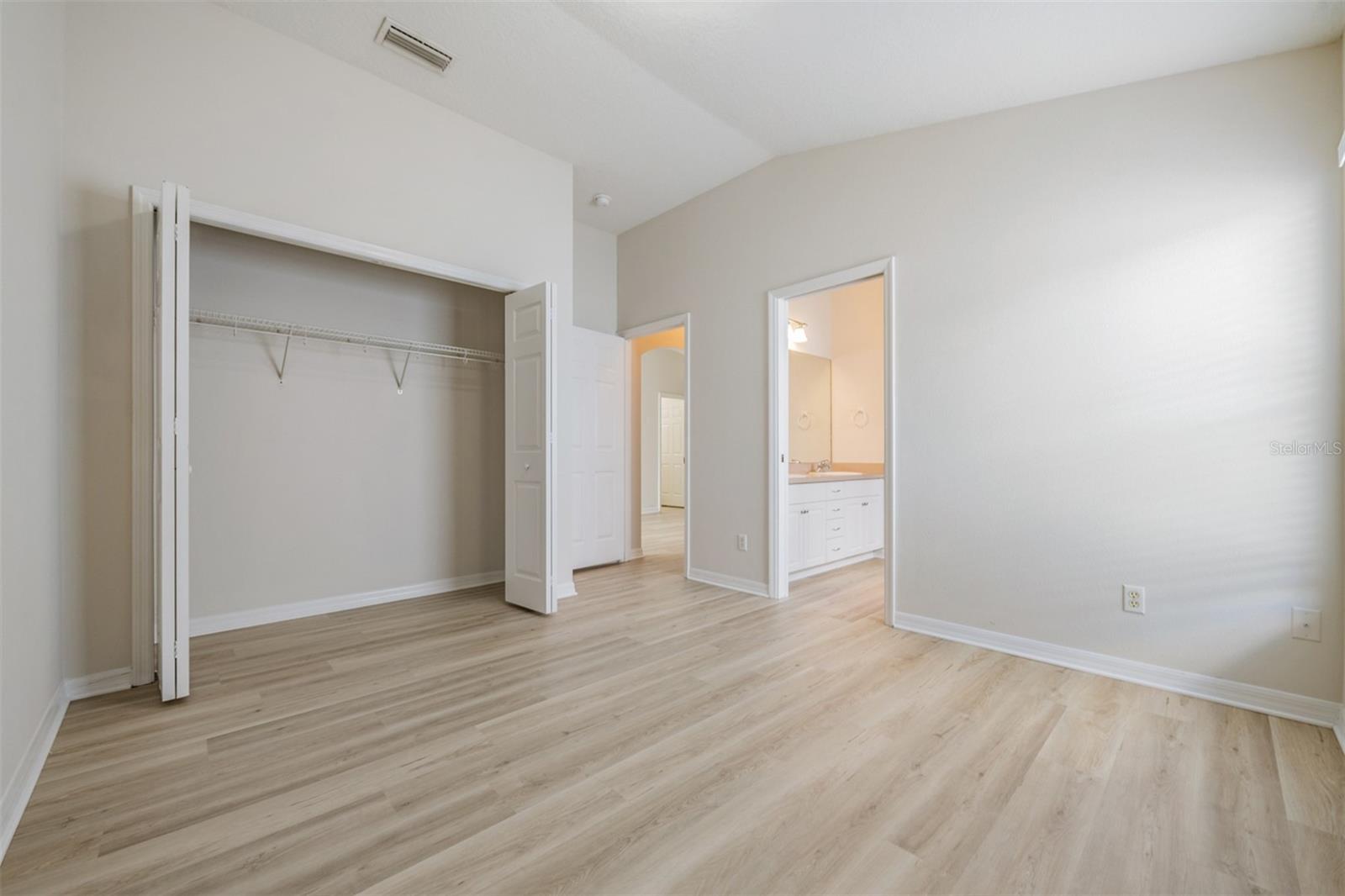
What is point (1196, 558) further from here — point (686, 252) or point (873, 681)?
point (686, 252)

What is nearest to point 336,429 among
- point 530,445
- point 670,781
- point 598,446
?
point 530,445

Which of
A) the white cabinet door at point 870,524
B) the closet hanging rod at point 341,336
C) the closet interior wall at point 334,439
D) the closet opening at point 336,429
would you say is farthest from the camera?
the white cabinet door at point 870,524

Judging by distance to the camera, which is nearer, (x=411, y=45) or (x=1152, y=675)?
(x=1152, y=675)

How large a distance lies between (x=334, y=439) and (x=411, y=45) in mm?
2275

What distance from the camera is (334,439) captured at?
3.68 m

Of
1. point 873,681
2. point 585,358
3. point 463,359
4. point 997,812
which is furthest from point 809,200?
point 997,812

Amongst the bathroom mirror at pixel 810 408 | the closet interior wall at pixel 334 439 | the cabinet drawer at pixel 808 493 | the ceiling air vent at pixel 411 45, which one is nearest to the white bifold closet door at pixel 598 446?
the closet interior wall at pixel 334 439

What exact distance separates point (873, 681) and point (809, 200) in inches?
116

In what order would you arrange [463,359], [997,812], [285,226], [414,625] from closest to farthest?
1. [997,812]
2. [285,226]
3. [414,625]
4. [463,359]

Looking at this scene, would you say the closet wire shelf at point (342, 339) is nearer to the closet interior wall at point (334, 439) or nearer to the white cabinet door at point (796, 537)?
the closet interior wall at point (334, 439)

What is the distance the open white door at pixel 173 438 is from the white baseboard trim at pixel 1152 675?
3514 millimetres

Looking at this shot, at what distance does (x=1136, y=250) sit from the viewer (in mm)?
2605

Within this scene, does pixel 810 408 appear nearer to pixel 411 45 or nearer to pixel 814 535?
pixel 814 535

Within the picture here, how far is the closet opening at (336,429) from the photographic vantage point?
2916mm
